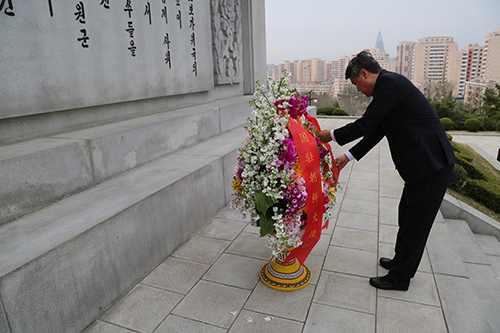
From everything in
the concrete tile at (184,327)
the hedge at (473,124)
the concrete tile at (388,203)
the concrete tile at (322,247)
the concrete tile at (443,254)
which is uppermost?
the concrete tile at (184,327)

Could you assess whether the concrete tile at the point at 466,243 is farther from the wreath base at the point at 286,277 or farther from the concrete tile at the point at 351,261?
the wreath base at the point at 286,277

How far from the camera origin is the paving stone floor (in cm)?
229

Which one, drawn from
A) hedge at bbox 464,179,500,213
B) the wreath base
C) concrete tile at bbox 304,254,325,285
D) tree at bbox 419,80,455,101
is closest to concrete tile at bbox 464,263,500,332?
concrete tile at bbox 304,254,325,285

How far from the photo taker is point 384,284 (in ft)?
8.68

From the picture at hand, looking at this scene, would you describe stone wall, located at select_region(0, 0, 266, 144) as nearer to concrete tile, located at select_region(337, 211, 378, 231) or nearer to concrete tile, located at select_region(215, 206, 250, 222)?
concrete tile, located at select_region(215, 206, 250, 222)

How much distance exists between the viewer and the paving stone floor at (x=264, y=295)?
2.29 metres

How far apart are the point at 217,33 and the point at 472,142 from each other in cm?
1404

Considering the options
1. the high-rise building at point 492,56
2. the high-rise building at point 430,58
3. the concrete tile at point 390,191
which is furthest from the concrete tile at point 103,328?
the high-rise building at point 430,58

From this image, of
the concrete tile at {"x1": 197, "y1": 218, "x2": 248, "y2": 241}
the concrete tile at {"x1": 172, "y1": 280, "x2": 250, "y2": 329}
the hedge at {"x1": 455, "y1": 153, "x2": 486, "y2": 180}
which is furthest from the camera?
the hedge at {"x1": 455, "y1": 153, "x2": 486, "y2": 180}

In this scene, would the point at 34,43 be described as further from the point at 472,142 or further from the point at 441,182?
the point at 472,142

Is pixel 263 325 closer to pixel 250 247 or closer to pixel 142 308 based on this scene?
pixel 142 308

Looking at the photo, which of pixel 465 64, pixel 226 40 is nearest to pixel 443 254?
pixel 226 40

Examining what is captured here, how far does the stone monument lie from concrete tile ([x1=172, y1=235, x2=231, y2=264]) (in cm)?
10

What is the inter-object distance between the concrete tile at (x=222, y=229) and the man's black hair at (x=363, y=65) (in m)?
2.03
